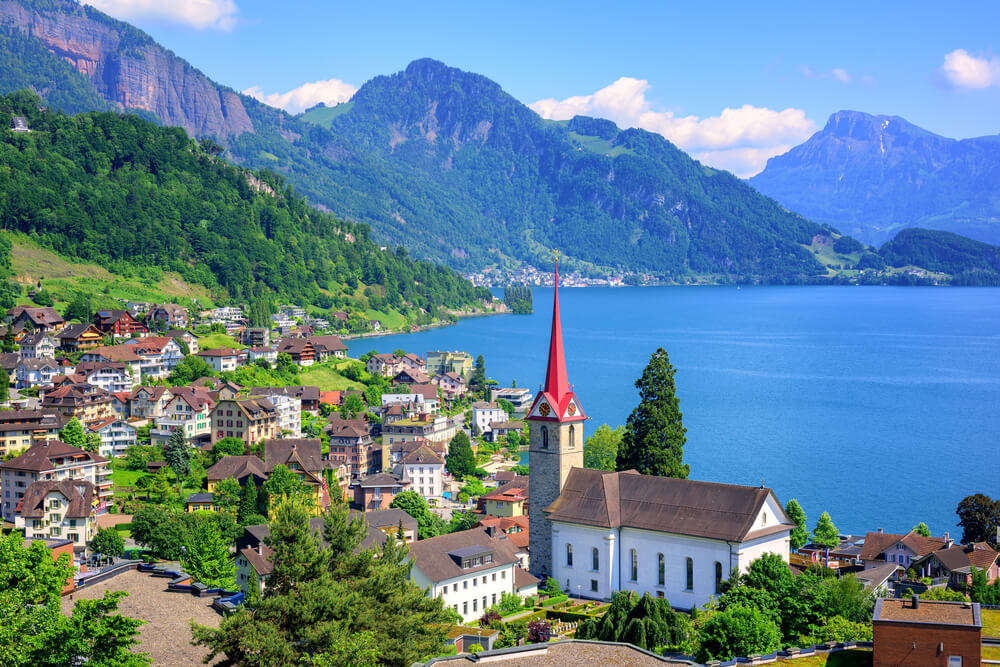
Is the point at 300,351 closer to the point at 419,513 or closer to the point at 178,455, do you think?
the point at 178,455

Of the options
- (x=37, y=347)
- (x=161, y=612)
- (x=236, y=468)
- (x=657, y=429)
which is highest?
(x=37, y=347)

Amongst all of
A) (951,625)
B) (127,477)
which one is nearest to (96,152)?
(127,477)

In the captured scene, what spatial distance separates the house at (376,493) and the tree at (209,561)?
16694 mm

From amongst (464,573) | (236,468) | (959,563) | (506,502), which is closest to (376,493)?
(506,502)

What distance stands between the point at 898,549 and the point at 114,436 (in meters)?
50.4

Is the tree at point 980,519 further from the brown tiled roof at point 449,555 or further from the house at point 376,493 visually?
the house at point 376,493

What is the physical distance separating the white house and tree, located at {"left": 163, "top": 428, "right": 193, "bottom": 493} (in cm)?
3228

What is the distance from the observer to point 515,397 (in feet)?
327

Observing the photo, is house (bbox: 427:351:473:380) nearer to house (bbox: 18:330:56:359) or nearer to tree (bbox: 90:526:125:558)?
house (bbox: 18:330:56:359)

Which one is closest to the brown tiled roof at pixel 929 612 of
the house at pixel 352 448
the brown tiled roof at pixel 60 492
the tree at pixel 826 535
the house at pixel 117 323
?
the tree at pixel 826 535

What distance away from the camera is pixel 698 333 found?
176500 mm

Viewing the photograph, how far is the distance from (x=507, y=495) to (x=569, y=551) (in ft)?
61.2

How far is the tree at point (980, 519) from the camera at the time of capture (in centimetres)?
4712

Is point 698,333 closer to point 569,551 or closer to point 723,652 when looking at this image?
point 569,551
